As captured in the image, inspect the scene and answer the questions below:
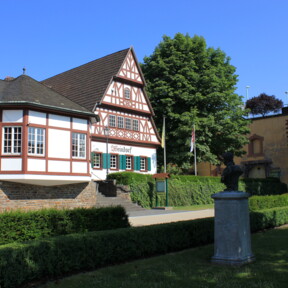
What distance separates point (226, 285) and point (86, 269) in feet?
10.4

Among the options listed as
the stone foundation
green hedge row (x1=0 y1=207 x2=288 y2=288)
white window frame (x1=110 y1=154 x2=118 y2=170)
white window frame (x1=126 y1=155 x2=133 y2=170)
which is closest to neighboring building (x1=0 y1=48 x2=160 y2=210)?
the stone foundation

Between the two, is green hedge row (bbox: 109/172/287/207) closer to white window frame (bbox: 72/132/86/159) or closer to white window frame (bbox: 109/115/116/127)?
white window frame (bbox: 72/132/86/159)

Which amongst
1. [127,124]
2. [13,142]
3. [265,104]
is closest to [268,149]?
[265,104]

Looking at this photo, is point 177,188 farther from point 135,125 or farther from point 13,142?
point 13,142

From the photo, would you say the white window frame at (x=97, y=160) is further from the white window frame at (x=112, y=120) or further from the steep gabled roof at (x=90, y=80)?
the steep gabled roof at (x=90, y=80)

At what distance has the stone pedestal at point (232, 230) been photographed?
8.38 meters

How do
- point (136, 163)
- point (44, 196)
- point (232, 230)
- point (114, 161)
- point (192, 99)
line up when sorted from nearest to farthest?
point (232, 230), point (44, 196), point (114, 161), point (136, 163), point (192, 99)

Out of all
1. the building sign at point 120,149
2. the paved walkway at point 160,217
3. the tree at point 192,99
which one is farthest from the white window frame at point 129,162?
the paved walkway at point 160,217

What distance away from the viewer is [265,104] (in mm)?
58875

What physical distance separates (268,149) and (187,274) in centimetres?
4027

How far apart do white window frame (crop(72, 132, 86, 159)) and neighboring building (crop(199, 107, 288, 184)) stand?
24612 mm

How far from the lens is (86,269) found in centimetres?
823

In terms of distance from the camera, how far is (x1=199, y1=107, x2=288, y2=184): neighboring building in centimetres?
4394

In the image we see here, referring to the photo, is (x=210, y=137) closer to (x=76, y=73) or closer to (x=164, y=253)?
(x=76, y=73)
